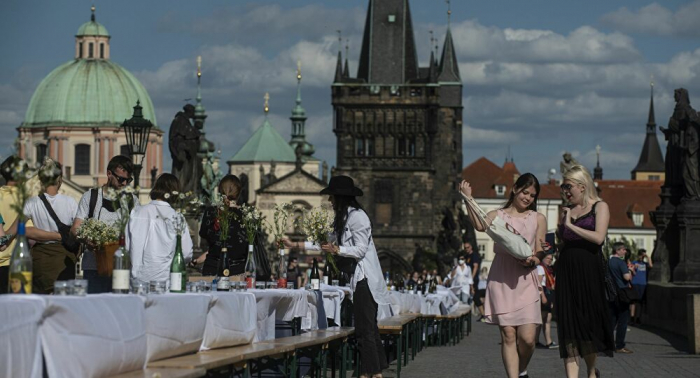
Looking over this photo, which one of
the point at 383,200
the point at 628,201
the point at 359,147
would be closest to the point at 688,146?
the point at 383,200

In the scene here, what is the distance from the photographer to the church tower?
362 feet

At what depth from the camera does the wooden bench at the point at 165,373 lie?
7367mm

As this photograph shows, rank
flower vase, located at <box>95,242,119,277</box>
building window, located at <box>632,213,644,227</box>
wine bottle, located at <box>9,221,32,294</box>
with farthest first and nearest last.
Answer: building window, located at <box>632,213,644,227</box> → flower vase, located at <box>95,242,119,277</box> → wine bottle, located at <box>9,221,32,294</box>

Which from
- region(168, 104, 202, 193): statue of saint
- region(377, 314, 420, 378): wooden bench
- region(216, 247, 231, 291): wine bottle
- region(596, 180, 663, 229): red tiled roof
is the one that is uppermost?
region(596, 180, 663, 229): red tiled roof

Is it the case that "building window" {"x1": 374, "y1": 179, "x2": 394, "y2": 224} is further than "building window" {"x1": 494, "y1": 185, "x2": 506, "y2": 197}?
No

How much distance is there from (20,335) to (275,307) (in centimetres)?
530

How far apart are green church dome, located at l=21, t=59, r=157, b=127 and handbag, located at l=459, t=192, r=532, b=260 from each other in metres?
111

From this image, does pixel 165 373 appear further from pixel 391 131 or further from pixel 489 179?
pixel 489 179

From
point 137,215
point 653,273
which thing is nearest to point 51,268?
point 137,215

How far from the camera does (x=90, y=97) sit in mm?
121062

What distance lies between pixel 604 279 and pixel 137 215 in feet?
10.5

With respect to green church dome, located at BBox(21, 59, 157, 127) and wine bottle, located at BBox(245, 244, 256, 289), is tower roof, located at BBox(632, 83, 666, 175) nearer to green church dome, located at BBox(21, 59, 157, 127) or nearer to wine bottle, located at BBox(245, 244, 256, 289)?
green church dome, located at BBox(21, 59, 157, 127)

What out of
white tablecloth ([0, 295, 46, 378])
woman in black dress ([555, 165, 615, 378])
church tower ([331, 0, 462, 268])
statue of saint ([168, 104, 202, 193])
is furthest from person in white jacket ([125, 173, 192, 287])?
church tower ([331, 0, 462, 268])

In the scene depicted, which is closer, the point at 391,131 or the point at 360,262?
the point at 360,262
